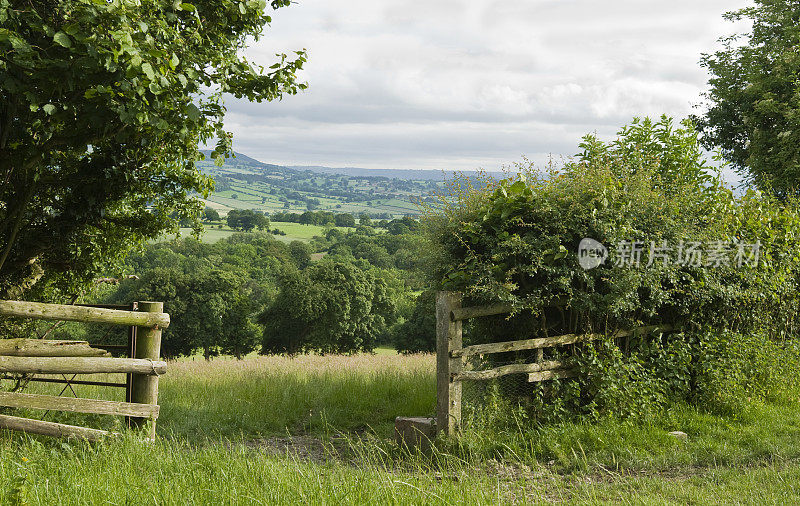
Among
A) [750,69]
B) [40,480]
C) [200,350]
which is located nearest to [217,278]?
[200,350]

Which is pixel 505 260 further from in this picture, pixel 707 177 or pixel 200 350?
→ pixel 200 350

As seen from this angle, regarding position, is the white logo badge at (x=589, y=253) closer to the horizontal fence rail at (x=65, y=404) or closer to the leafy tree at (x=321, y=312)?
the horizontal fence rail at (x=65, y=404)

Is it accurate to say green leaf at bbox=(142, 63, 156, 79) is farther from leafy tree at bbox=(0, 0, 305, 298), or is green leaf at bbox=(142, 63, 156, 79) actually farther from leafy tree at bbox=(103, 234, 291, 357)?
leafy tree at bbox=(103, 234, 291, 357)

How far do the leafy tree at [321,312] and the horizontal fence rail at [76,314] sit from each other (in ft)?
126

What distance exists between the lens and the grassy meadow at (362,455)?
433 centimetres

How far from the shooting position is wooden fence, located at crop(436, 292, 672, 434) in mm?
7551

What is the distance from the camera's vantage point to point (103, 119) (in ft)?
17.9

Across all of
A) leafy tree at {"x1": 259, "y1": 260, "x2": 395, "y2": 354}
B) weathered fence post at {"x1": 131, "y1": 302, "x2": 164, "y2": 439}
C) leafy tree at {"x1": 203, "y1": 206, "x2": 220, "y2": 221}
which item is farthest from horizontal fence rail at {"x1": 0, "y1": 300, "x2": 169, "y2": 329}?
leafy tree at {"x1": 259, "y1": 260, "x2": 395, "y2": 354}

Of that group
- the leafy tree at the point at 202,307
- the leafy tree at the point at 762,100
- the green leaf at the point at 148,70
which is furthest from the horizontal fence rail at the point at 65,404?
the leafy tree at the point at 202,307

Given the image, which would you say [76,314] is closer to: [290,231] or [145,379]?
[145,379]

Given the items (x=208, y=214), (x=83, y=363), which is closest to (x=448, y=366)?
(x=83, y=363)

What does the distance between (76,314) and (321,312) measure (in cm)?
3975

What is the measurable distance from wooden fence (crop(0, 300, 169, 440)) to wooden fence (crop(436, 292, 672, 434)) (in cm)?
327

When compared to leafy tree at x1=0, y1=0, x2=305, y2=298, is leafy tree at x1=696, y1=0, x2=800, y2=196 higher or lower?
higher
